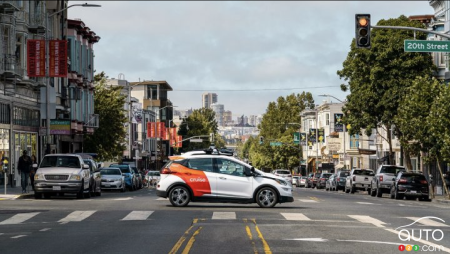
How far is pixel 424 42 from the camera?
2967 centimetres

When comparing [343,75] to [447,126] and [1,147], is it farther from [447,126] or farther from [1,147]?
[1,147]

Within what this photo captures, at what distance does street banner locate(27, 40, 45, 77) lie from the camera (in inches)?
1935

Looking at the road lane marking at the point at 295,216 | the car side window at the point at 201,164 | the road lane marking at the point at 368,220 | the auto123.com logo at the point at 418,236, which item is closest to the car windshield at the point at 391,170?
the car side window at the point at 201,164

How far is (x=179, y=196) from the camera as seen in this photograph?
26.9 metres

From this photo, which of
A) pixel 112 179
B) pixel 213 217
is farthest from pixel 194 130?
pixel 213 217

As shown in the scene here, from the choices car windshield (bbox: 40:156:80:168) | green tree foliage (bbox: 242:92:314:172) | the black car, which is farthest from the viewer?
green tree foliage (bbox: 242:92:314:172)

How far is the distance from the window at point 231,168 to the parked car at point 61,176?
340 inches

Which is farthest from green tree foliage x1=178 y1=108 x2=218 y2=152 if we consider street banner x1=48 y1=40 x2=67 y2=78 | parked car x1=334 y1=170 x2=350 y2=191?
street banner x1=48 y1=40 x2=67 y2=78

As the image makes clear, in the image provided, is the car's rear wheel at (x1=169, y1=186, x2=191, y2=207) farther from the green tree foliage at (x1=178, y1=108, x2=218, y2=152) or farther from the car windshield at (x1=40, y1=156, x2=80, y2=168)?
the green tree foliage at (x1=178, y1=108, x2=218, y2=152)

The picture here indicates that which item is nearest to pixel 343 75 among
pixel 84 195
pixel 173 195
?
pixel 84 195

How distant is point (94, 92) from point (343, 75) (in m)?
28.8

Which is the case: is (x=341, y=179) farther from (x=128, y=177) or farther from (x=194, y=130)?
(x=194, y=130)

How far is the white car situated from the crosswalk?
2147 mm

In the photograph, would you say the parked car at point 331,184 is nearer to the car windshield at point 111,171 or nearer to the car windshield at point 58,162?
the car windshield at point 111,171
